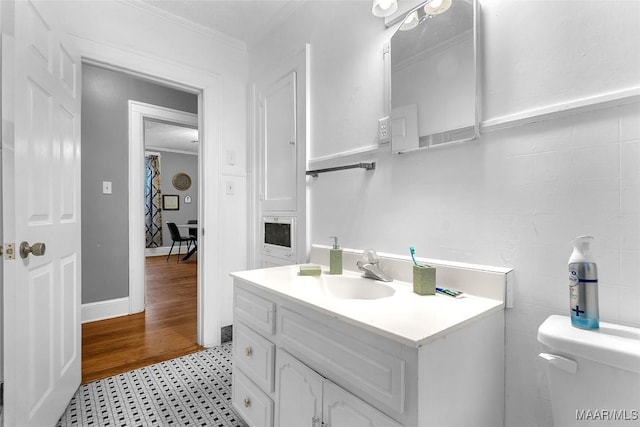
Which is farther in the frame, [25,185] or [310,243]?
[310,243]

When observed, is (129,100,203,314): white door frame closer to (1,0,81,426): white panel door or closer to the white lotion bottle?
(1,0,81,426): white panel door

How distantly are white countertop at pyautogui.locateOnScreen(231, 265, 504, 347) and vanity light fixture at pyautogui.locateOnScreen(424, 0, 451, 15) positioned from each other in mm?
1063

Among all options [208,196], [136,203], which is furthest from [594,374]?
[136,203]

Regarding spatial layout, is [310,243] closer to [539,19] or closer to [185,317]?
[539,19]

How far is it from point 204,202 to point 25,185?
1.13 metres

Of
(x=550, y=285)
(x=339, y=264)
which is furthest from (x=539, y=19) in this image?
(x=339, y=264)

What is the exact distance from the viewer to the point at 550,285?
0.92m

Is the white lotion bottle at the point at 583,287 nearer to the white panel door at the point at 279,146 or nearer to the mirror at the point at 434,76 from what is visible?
the mirror at the point at 434,76

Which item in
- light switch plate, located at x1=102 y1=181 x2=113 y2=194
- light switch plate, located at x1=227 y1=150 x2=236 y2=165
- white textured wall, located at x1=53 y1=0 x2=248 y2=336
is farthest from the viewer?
light switch plate, located at x1=102 y1=181 x2=113 y2=194

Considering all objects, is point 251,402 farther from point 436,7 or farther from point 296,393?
point 436,7

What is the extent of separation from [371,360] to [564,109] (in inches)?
35.5

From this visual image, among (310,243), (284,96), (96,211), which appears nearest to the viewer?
(310,243)

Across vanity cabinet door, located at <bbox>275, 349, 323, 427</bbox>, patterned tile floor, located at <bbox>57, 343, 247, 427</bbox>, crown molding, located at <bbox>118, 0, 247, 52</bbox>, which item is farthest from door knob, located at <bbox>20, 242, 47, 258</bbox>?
crown molding, located at <bbox>118, 0, 247, 52</bbox>

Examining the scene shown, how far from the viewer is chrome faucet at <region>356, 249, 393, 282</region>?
1298 mm
